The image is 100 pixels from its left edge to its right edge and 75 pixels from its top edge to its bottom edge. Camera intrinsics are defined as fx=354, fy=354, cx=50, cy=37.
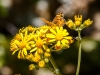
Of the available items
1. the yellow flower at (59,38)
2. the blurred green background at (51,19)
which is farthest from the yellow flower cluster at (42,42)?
the blurred green background at (51,19)

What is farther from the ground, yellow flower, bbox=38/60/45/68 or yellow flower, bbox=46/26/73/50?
yellow flower, bbox=46/26/73/50

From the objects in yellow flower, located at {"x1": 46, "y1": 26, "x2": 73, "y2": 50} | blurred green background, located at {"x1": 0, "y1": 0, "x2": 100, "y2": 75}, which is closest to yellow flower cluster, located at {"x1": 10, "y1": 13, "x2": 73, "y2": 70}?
yellow flower, located at {"x1": 46, "y1": 26, "x2": 73, "y2": 50}

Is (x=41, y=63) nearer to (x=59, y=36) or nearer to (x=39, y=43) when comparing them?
(x=39, y=43)

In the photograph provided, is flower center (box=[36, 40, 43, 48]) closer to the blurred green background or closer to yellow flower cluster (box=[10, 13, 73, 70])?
yellow flower cluster (box=[10, 13, 73, 70])

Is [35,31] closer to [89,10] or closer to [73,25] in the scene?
[73,25]

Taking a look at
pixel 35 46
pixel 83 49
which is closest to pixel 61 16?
pixel 35 46

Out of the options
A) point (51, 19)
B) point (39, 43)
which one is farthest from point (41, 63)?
point (51, 19)

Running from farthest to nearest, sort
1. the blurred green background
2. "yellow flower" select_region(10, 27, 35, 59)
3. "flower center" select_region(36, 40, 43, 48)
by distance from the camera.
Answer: the blurred green background
"yellow flower" select_region(10, 27, 35, 59)
"flower center" select_region(36, 40, 43, 48)
